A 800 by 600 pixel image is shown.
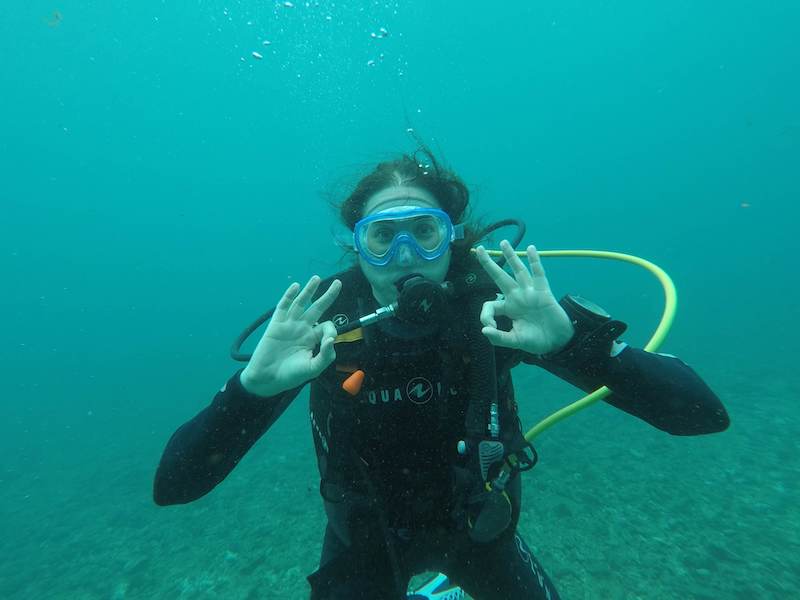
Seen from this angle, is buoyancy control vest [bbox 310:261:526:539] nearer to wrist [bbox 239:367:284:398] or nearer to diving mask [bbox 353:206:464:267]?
diving mask [bbox 353:206:464:267]

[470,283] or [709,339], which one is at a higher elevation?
[470,283]

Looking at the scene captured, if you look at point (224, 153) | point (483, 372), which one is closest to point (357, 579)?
point (483, 372)

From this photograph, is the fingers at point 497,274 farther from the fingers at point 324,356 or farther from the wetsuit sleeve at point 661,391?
the fingers at point 324,356

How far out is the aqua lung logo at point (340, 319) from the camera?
97.9 inches

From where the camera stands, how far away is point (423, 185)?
2820 millimetres

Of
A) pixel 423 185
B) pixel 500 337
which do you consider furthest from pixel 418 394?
pixel 423 185

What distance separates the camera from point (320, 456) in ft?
8.43

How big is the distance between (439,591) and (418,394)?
214 cm

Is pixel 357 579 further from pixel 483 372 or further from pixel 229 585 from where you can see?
pixel 229 585

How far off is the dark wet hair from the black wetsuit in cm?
76

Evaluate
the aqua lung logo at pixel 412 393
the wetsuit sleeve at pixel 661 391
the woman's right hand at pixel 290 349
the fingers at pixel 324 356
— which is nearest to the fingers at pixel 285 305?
the woman's right hand at pixel 290 349

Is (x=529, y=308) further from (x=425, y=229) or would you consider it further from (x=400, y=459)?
(x=400, y=459)

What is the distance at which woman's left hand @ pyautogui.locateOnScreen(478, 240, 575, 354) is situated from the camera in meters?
1.93

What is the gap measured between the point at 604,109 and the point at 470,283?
112 metres
